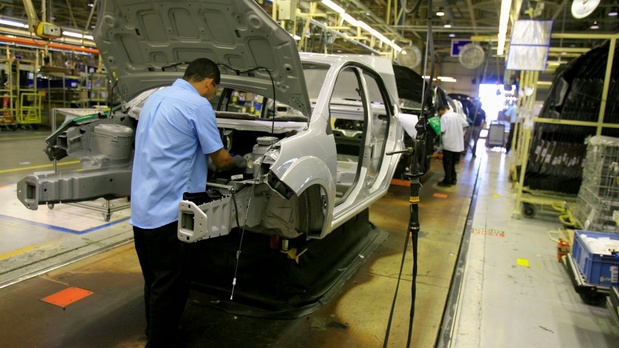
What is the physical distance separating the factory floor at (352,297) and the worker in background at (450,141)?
290cm

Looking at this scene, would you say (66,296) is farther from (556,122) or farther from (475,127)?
A: (475,127)

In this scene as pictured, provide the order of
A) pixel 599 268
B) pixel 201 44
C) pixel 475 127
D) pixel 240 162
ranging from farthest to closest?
pixel 475 127 → pixel 599 268 → pixel 201 44 → pixel 240 162

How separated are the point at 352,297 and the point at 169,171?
1.87 m

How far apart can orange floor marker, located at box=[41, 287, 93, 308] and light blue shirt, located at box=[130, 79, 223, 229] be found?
134 centimetres

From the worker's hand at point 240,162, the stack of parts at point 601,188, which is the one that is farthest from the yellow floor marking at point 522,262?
the worker's hand at point 240,162

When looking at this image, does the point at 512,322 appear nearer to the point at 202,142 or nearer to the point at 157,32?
the point at 202,142

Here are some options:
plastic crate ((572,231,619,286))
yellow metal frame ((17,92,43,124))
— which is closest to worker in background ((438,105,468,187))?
plastic crate ((572,231,619,286))

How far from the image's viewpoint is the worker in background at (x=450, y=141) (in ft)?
27.8

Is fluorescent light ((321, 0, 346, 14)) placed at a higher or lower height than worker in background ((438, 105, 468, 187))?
higher

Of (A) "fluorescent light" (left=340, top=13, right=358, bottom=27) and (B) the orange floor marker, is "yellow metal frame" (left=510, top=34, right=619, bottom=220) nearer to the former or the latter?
(A) "fluorescent light" (left=340, top=13, right=358, bottom=27)

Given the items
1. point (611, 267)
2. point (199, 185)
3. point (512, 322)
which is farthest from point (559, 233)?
point (199, 185)

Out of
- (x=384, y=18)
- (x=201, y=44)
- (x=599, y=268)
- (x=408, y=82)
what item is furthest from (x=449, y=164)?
(x=384, y=18)

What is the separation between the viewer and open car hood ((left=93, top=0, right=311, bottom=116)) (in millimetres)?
2689

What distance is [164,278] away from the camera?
249cm
